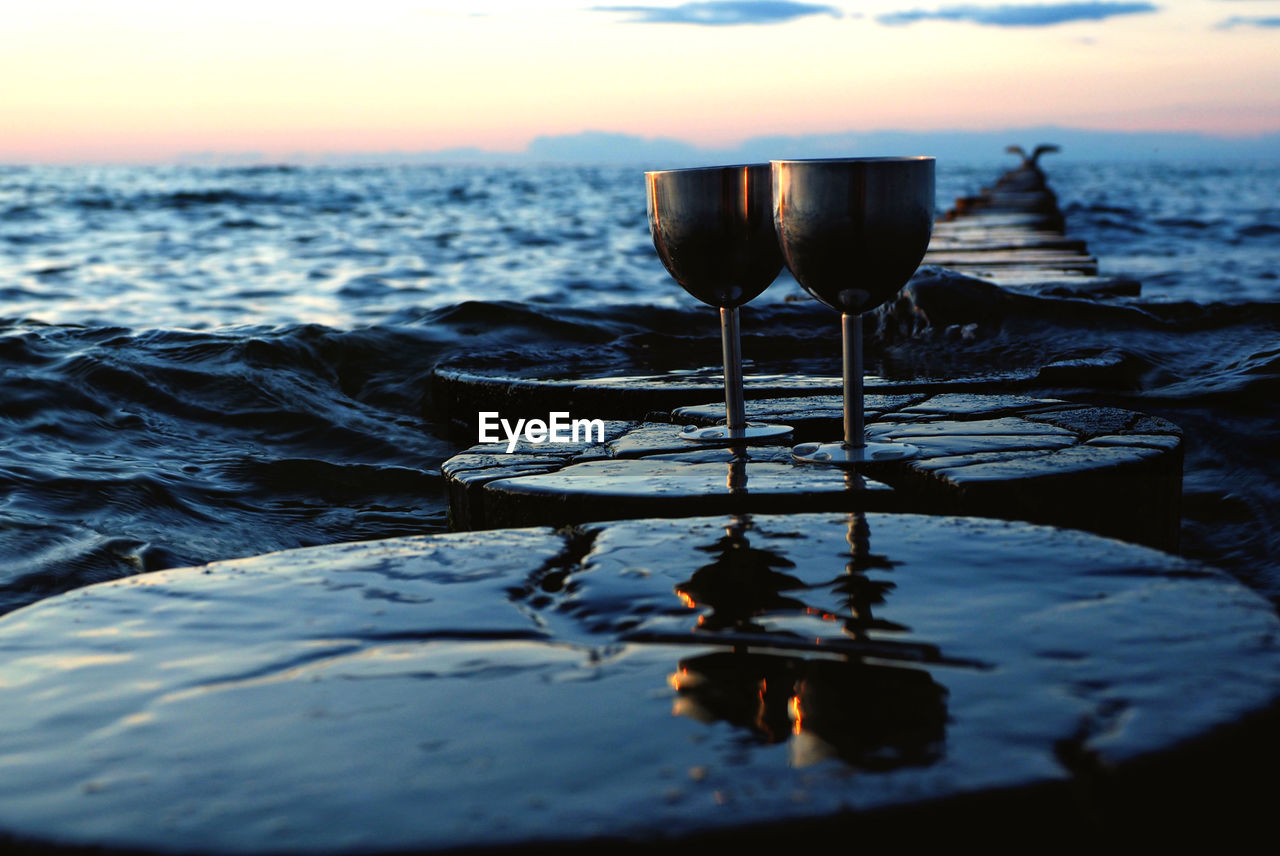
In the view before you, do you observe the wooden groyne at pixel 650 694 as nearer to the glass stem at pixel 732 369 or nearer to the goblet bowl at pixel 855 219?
the goblet bowl at pixel 855 219

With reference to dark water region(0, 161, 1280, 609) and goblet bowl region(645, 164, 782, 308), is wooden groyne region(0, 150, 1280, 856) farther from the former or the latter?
dark water region(0, 161, 1280, 609)

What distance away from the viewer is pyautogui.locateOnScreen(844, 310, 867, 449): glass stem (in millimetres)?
1703

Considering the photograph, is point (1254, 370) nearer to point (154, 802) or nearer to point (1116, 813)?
point (1116, 813)

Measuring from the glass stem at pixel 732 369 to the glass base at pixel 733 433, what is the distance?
2cm

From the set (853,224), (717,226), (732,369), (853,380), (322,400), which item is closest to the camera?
(853,224)

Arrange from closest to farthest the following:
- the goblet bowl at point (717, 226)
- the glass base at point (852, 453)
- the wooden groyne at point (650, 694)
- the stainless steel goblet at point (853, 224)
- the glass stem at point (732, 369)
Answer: the wooden groyne at point (650, 694), the stainless steel goblet at point (853, 224), the glass base at point (852, 453), the goblet bowl at point (717, 226), the glass stem at point (732, 369)

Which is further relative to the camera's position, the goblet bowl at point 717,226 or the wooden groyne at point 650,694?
the goblet bowl at point 717,226

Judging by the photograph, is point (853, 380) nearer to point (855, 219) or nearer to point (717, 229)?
point (855, 219)

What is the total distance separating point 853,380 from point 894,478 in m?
0.16

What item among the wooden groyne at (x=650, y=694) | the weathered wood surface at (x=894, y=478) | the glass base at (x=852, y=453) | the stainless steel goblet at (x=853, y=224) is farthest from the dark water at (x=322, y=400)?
the wooden groyne at (x=650, y=694)

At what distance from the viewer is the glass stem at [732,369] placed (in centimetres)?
202

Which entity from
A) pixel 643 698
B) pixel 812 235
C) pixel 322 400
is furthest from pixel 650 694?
pixel 322 400

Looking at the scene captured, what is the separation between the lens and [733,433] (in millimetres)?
2092

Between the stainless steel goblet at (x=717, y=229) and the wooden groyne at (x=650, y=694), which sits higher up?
the stainless steel goblet at (x=717, y=229)
